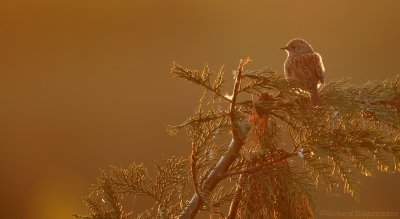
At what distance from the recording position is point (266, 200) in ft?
8.42

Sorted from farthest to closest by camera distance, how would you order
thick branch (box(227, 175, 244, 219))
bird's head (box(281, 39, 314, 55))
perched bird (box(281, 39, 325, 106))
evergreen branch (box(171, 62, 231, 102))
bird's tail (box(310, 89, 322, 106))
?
bird's head (box(281, 39, 314, 55)) → perched bird (box(281, 39, 325, 106)) → bird's tail (box(310, 89, 322, 106)) → thick branch (box(227, 175, 244, 219)) → evergreen branch (box(171, 62, 231, 102))

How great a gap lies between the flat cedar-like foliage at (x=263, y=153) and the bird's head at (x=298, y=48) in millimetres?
3636

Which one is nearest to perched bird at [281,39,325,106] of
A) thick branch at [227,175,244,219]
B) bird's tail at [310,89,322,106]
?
bird's tail at [310,89,322,106]

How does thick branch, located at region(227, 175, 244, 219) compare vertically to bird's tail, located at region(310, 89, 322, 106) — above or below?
below

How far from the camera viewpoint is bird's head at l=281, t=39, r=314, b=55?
20.9 feet

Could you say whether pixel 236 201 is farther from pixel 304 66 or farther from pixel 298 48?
pixel 298 48

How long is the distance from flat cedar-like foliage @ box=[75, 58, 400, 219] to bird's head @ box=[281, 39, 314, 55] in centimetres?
364

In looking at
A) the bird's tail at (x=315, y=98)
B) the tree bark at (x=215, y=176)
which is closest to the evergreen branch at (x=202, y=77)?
the tree bark at (x=215, y=176)

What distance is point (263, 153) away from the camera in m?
2.54

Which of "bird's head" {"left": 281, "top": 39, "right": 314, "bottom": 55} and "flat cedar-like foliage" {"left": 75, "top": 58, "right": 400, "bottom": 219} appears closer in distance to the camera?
"flat cedar-like foliage" {"left": 75, "top": 58, "right": 400, "bottom": 219}

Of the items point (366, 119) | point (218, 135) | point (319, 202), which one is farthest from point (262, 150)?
point (366, 119)

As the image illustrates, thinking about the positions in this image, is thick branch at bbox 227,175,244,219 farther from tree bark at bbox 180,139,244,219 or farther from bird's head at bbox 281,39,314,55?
bird's head at bbox 281,39,314,55

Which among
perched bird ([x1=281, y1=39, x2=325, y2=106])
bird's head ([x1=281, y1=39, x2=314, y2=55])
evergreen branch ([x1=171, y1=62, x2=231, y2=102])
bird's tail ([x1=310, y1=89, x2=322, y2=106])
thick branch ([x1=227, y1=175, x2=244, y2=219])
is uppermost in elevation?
bird's head ([x1=281, y1=39, x2=314, y2=55])

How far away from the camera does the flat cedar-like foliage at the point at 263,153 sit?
245cm
